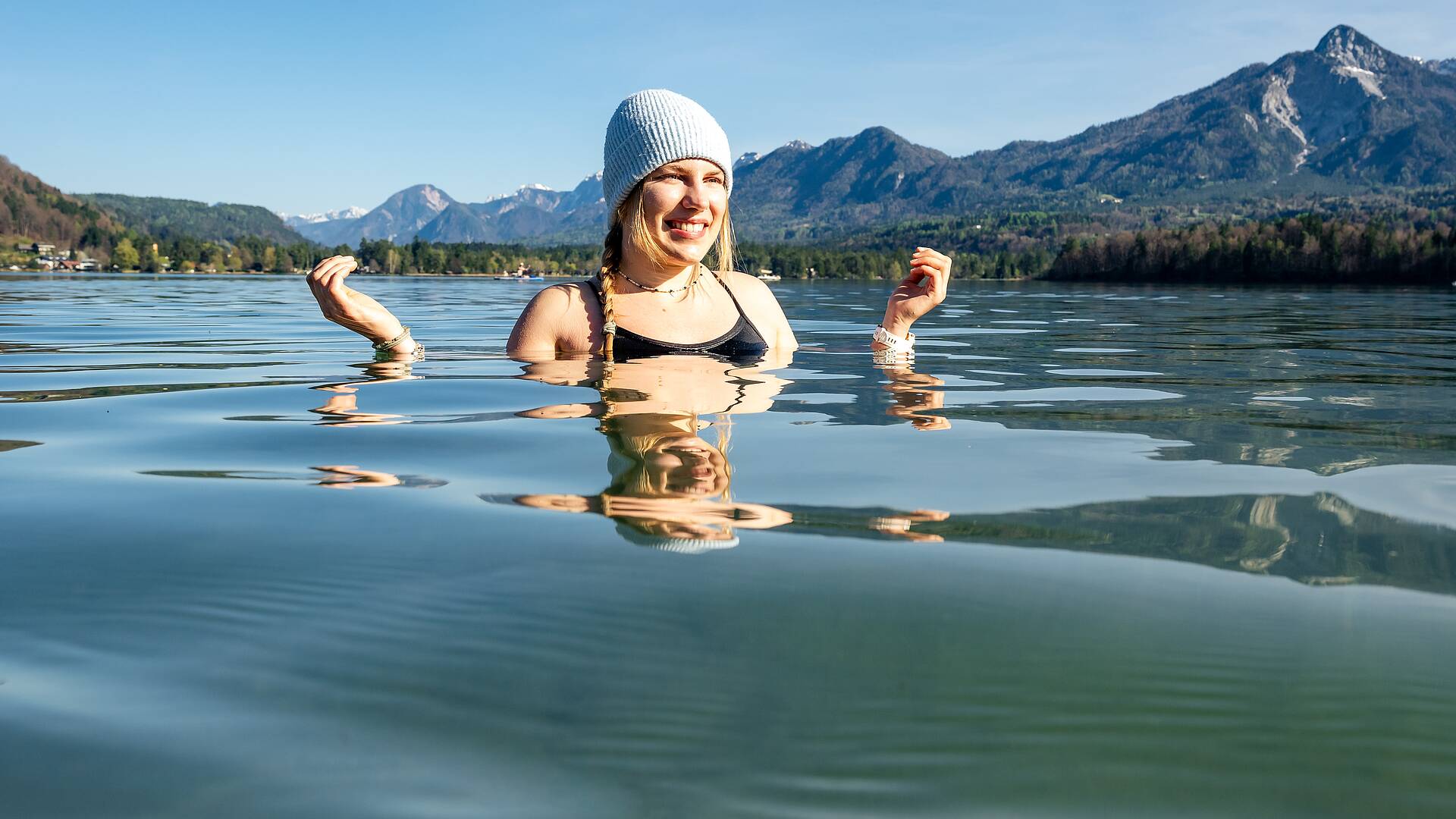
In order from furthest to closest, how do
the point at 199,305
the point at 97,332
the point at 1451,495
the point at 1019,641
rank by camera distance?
the point at 199,305 → the point at 97,332 → the point at 1451,495 → the point at 1019,641

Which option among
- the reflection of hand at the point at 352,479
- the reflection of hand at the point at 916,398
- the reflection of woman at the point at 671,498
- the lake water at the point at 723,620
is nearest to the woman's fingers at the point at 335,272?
the lake water at the point at 723,620

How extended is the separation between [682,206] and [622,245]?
524 millimetres

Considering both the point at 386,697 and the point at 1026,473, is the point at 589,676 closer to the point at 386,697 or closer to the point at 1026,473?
the point at 386,697

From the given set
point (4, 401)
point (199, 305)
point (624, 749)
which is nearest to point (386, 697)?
point (624, 749)

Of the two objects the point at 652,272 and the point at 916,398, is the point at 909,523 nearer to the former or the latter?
the point at 916,398

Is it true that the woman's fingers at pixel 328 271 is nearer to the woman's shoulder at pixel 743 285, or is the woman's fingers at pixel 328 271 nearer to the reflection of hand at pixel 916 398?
the woman's shoulder at pixel 743 285

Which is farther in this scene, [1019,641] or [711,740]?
[1019,641]

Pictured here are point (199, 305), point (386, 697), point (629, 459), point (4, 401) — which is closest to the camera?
point (386, 697)

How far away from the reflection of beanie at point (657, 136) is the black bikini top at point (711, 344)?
76 centimetres

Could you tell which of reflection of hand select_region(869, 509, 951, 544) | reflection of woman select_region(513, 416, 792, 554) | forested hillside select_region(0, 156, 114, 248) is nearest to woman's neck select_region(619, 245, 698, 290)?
reflection of woman select_region(513, 416, 792, 554)

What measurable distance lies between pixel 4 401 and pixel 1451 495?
6032mm

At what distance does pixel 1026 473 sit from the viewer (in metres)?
2.93

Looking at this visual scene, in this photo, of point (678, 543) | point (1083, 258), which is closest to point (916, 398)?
point (678, 543)

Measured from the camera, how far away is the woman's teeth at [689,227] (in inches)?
216
